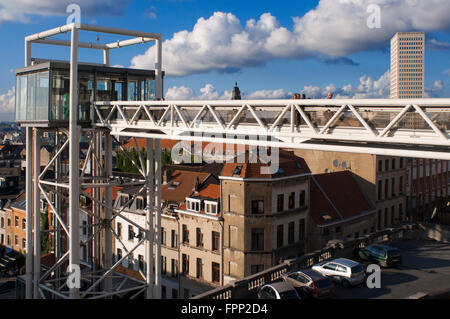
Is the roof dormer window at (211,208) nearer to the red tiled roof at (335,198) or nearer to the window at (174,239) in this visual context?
the window at (174,239)

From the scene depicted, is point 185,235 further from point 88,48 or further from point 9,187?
point 9,187

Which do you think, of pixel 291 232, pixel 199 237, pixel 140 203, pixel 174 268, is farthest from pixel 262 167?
pixel 140 203

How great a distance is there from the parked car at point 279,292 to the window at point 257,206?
1877cm

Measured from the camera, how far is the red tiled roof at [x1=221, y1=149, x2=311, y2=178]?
3466 cm

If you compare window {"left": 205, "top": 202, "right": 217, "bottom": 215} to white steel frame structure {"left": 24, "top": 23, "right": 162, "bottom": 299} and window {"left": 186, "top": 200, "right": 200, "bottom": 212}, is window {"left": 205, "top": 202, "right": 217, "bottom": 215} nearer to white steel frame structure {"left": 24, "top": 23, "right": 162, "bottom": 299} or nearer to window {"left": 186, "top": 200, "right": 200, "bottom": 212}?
window {"left": 186, "top": 200, "right": 200, "bottom": 212}

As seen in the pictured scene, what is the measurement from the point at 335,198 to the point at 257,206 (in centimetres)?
1011

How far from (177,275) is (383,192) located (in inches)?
871

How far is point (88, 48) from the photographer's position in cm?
1886

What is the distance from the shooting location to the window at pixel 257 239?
35.4 meters

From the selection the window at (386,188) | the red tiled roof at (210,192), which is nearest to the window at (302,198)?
the red tiled roof at (210,192)

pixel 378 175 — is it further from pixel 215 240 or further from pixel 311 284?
pixel 311 284

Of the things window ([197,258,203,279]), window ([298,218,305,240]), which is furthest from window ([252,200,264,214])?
window ([197,258,203,279])

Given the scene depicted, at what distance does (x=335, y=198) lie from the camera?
42.0 meters
